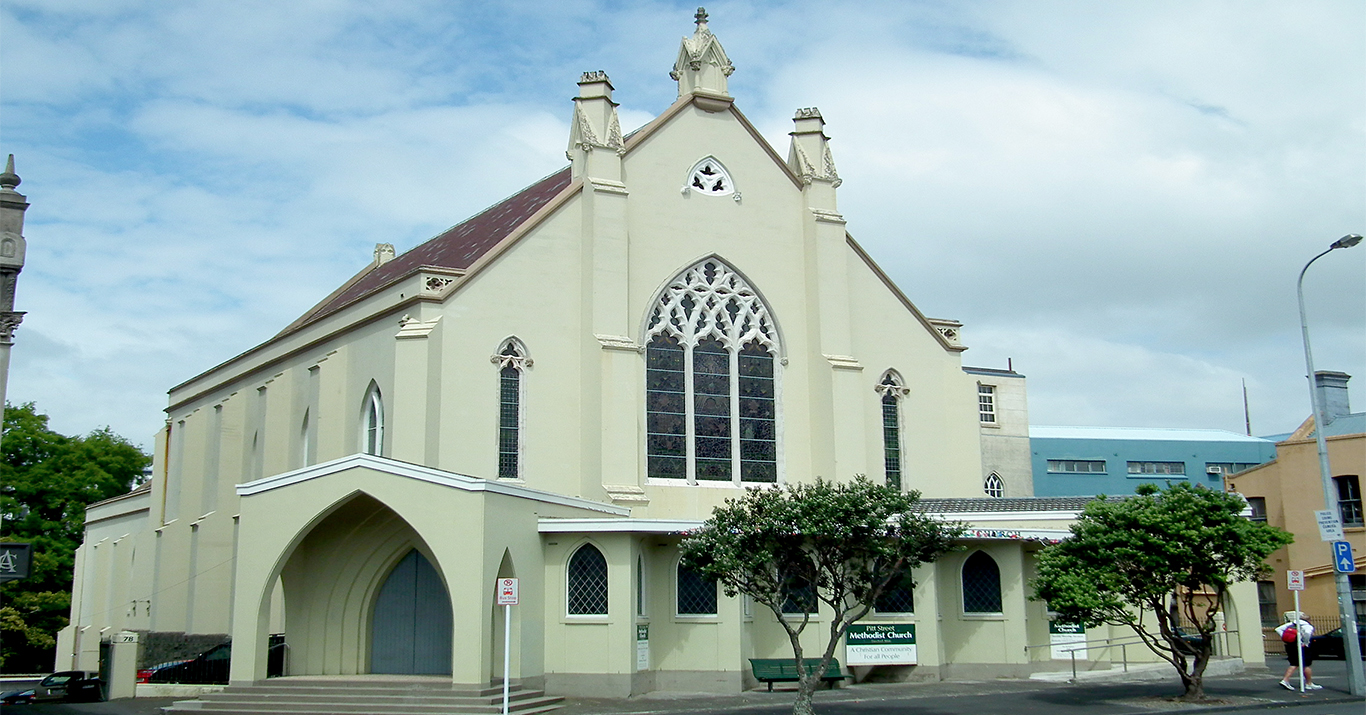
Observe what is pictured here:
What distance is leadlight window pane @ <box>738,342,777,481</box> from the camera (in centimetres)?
3114

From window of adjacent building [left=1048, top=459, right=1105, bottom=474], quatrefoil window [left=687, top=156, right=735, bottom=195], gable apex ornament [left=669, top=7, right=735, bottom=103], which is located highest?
gable apex ornament [left=669, top=7, right=735, bottom=103]

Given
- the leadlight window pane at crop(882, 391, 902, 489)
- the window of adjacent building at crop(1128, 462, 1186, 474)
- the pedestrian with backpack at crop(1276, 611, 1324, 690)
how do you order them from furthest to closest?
1. the window of adjacent building at crop(1128, 462, 1186, 474)
2. the leadlight window pane at crop(882, 391, 902, 489)
3. the pedestrian with backpack at crop(1276, 611, 1324, 690)

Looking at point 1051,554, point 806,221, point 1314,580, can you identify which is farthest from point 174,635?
point 1314,580

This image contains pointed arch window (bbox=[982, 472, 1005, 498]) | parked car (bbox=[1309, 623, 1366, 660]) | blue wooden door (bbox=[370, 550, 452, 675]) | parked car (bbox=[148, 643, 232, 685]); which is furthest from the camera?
pointed arch window (bbox=[982, 472, 1005, 498])

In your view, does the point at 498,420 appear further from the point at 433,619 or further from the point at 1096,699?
the point at 1096,699

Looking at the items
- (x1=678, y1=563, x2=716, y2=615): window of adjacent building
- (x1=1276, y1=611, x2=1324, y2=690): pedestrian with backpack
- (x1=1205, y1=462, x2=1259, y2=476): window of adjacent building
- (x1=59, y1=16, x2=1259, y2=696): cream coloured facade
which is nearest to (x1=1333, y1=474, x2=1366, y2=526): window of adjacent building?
(x1=59, y1=16, x2=1259, y2=696): cream coloured facade

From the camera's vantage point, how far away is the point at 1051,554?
77.7 ft

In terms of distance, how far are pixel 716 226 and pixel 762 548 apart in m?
13.5

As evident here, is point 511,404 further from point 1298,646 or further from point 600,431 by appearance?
point 1298,646

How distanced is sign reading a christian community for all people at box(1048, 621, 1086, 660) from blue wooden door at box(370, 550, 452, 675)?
13.1 m

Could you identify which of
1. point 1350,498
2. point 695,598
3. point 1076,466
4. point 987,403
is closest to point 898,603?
point 695,598

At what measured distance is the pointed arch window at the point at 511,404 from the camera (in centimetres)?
2830

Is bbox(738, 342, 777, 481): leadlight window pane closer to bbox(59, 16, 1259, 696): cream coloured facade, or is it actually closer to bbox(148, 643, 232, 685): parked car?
bbox(59, 16, 1259, 696): cream coloured facade

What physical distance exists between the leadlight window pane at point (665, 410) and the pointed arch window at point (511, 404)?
123 inches
